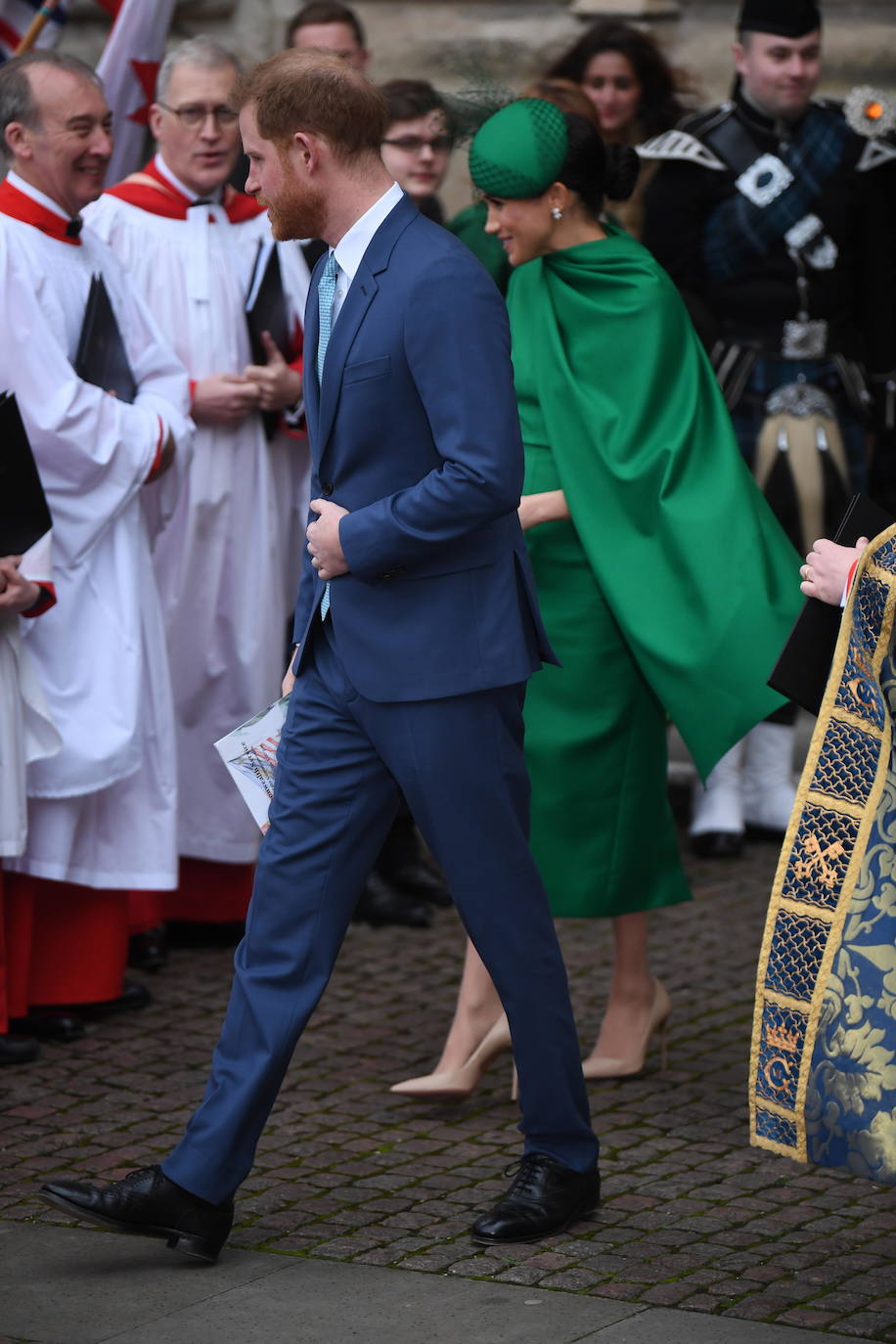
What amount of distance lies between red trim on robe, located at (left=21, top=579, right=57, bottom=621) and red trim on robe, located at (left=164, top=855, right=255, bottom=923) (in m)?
1.24

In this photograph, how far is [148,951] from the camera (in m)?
5.93

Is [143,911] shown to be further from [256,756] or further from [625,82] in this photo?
[625,82]

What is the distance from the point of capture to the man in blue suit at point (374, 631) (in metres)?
3.67

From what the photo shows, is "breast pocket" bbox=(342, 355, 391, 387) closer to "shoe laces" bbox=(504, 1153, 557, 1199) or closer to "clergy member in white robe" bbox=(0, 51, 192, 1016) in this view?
"shoe laces" bbox=(504, 1153, 557, 1199)

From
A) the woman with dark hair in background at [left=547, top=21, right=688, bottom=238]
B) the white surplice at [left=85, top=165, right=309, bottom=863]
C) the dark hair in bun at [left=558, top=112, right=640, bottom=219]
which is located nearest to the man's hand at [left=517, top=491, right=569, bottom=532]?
the dark hair in bun at [left=558, top=112, right=640, bottom=219]

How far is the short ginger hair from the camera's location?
3.70 meters

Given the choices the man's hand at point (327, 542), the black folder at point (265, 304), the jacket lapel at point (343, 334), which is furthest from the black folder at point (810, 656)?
the black folder at point (265, 304)

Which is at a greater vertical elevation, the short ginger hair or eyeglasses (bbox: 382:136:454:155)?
eyeglasses (bbox: 382:136:454:155)

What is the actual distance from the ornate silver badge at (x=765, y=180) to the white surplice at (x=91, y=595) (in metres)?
2.12

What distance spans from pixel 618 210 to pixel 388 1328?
4272 millimetres

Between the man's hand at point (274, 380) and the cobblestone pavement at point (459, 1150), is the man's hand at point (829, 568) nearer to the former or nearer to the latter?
the cobblestone pavement at point (459, 1150)

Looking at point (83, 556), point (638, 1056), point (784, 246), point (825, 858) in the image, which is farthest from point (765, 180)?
point (825, 858)

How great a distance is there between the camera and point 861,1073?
3451mm

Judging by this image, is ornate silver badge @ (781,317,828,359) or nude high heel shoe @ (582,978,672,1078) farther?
ornate silver badge @ (781,317,828,359)
